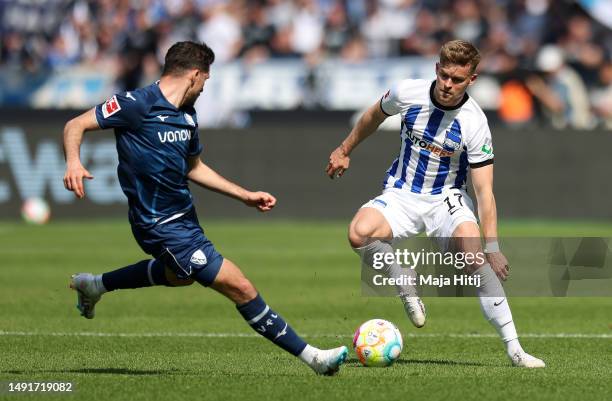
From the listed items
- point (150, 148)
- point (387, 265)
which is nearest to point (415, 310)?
point (387, 265)

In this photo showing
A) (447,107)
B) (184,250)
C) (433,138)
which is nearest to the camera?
(184,250)

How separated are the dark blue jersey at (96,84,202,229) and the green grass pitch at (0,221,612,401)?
3.41ft

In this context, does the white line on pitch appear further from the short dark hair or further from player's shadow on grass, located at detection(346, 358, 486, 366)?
the short dark hair

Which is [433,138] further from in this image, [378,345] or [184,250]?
[184,250]

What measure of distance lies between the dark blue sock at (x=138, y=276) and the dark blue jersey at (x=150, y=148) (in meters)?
0.72

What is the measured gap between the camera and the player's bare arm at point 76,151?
642cm

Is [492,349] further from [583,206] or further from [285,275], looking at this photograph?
[583,206]

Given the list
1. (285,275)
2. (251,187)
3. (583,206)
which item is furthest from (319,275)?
(583,206)

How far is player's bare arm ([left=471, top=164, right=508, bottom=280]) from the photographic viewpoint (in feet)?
→ 25.3

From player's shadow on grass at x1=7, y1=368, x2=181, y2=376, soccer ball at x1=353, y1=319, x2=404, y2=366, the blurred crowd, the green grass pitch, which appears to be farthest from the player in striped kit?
the blurred crowd

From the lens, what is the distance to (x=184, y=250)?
6941mm

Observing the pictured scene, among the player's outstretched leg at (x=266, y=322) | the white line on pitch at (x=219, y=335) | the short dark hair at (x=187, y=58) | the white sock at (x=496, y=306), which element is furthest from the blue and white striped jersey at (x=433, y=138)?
the player's outstretched leg at (x=266, y=322)

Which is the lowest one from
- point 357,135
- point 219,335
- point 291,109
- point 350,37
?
point 291,109

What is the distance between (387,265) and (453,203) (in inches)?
28.4
